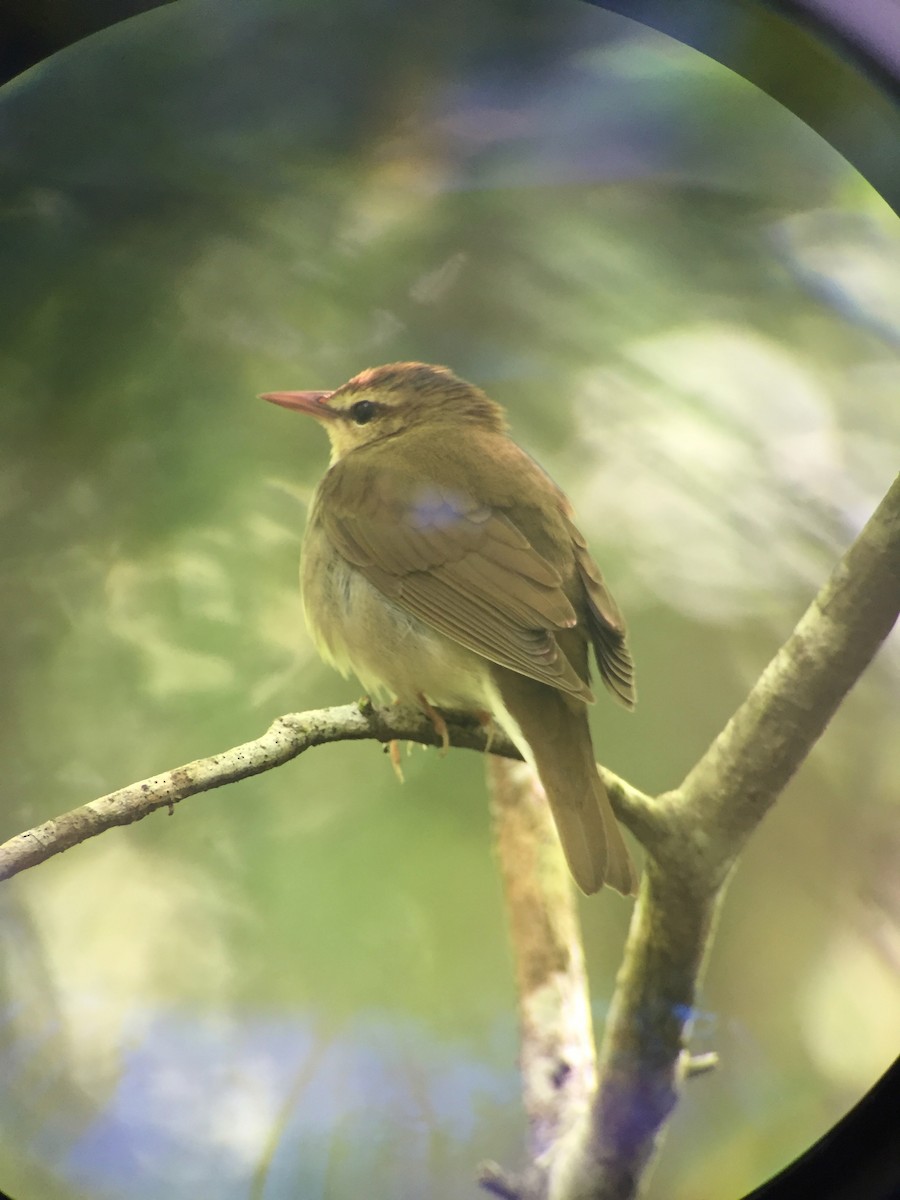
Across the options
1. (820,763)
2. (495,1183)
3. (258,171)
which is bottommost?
(495,1183)

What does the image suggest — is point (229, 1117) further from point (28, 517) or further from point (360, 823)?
point (28, 517)

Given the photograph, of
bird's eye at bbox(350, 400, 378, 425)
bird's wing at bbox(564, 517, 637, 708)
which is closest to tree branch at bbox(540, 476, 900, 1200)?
bird's wing at bbox(564, 517, 637, 708)

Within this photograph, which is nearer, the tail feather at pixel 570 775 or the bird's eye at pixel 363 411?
the tail feather at pixel 570 775

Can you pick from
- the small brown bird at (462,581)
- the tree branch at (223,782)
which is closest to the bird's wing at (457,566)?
the small brown bird at (462,581)

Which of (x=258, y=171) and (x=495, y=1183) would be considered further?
(x=258, y=171)

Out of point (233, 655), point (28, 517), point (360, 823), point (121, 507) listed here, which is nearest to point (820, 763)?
point (360, 823)

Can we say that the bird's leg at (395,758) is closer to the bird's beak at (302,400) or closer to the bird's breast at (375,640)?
the bird's breast at (375,640)

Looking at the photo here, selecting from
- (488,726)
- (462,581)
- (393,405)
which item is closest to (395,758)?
(488,726)

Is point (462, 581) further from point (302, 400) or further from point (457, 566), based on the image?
point (302, 400)
